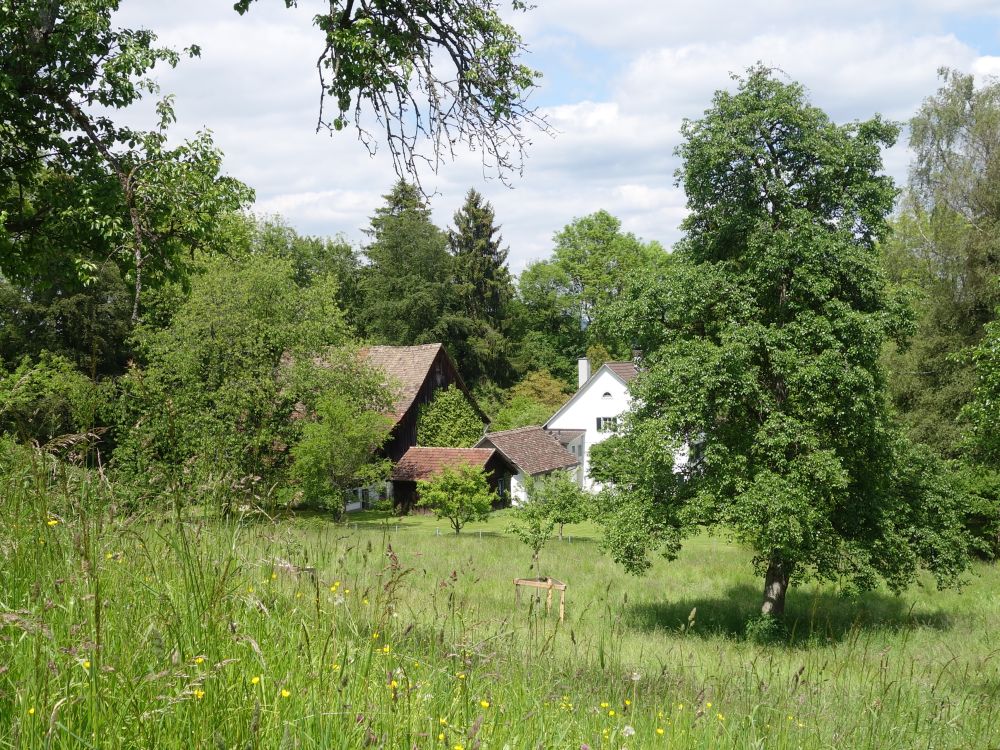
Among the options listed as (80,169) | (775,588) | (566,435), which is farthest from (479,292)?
(80,169)

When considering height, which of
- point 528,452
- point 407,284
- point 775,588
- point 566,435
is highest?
point 407,284

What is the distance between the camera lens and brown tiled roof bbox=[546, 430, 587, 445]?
5331 cm

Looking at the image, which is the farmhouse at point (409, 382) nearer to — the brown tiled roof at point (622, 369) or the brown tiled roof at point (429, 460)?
the brown tiled roof at point (429, 460)

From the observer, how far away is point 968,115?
2945 centimetres

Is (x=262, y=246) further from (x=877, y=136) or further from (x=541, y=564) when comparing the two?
(x=877, y=136)

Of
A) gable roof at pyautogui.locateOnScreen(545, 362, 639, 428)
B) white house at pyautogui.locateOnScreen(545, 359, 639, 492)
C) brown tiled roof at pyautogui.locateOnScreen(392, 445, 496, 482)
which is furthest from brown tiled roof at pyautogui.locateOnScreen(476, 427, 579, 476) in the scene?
brown tiled roof at pyautogui.locateOnScreen(392, 445, 496, 482)

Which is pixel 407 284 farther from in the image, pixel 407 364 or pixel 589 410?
pixel 589 410

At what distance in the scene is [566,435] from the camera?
177ft

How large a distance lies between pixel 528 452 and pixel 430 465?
23.6ft

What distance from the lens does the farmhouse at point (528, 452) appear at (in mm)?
45688

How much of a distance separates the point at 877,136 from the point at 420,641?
1528 centimetres

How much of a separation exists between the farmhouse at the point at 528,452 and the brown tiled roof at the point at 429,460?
1.86m

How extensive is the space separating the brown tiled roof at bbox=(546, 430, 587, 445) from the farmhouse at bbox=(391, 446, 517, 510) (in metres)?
8.05

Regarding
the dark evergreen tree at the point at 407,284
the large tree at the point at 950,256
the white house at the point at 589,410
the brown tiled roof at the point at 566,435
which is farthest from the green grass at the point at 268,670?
the dark evergreen tree at the point at 407,284
